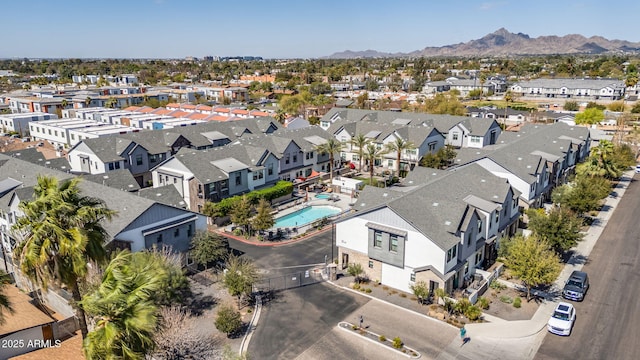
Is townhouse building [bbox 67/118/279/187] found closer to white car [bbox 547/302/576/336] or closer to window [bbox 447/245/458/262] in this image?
window [bbox 447/245/458/262]

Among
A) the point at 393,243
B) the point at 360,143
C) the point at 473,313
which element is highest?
the point at 360,143

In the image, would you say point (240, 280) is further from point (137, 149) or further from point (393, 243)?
point (137, 149)

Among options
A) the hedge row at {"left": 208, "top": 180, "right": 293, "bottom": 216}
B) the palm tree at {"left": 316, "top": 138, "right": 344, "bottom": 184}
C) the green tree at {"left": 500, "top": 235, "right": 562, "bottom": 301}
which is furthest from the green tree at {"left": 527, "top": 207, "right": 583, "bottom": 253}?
the palm tree at {"left": 316, "top": 138, "right": 344, "bottom": 184}

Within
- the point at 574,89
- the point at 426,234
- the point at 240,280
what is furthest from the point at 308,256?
the point at 574,89

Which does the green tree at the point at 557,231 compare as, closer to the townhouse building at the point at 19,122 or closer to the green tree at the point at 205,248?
the green tree at the point at 205,248

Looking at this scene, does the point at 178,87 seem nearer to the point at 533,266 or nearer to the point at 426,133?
the point at 426,133
